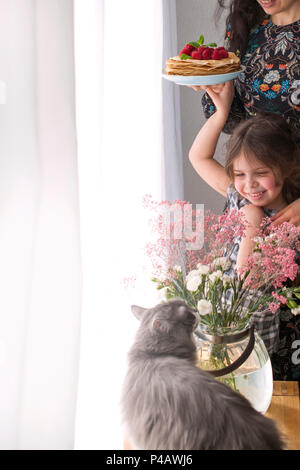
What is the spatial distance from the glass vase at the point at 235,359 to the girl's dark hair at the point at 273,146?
14.2 inches

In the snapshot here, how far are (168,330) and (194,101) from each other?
26.2 inches

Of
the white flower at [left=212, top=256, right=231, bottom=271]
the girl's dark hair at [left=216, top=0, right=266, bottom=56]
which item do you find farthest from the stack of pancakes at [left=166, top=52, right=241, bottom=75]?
the white flower at [left=212, top=256, right=231, bottom=271]

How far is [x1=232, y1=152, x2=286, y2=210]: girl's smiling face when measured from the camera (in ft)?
3.42

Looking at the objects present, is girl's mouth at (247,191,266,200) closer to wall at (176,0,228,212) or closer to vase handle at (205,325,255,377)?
wall at (176,0,228,212)

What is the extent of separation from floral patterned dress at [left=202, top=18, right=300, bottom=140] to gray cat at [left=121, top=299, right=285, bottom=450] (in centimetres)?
60

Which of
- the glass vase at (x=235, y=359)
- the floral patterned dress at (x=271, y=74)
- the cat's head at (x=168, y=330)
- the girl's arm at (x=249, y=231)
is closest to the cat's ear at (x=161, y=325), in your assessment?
the cat's head at (x=168, y=330)

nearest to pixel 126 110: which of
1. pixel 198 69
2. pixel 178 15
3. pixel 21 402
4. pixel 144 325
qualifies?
pixel 198 69

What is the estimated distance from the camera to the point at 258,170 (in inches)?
41.1

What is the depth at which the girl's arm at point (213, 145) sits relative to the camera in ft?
3.63

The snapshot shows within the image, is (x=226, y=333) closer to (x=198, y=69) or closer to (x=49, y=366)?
(x=49, y=366)

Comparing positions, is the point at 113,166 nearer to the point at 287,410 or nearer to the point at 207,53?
the point at 207,53

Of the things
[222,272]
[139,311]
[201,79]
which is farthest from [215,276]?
[201,79]

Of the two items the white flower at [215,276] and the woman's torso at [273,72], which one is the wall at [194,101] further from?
the white flower at [215,276]

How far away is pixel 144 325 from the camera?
760 millimetres
